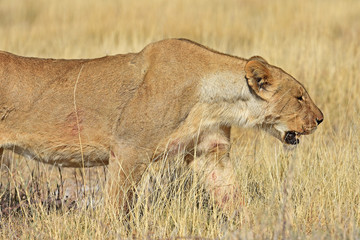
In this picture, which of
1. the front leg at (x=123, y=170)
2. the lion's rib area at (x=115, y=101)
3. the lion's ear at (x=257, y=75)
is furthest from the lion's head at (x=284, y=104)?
the front leg at (x=123, y=170)

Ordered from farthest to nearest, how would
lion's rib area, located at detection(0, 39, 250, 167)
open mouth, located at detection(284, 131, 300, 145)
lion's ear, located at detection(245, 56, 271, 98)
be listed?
open mouth, located at detection(284, 131, 300, 145) < lion's ear, located at detection(245, 56, 271, 98) < lion's rib area, located at detection(0, 39, 250, 167)

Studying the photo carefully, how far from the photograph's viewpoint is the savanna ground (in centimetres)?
431

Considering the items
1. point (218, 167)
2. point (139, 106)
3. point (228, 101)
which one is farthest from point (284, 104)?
point (139, 106)

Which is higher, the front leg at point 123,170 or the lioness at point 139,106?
the lioness at point 139,106

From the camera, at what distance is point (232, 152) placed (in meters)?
5.97

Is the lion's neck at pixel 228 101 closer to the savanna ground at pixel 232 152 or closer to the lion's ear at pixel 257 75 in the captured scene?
the lion's ear at pixel 257 75

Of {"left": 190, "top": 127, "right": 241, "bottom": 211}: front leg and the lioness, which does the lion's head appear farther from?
{"left": 190, "top": 127, "right": 241, "bottom": 211}: front leg

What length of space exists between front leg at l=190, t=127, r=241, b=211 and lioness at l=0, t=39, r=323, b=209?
0.01 m

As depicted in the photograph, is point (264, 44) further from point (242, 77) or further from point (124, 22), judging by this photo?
point (242, 77)

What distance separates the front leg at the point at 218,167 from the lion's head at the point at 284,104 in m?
0.32

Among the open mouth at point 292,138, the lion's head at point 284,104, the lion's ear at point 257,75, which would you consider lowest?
the open mouth at point 292,138

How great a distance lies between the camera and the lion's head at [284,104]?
468cm

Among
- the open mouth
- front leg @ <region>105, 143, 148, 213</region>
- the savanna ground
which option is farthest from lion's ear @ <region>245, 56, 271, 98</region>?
front leg @ <region>105, 143, 148, 213</region>

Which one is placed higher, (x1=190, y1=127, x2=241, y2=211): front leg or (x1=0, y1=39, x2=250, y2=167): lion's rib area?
(x1=0, y1=39, x2=250, y2=167): lion's rib area
